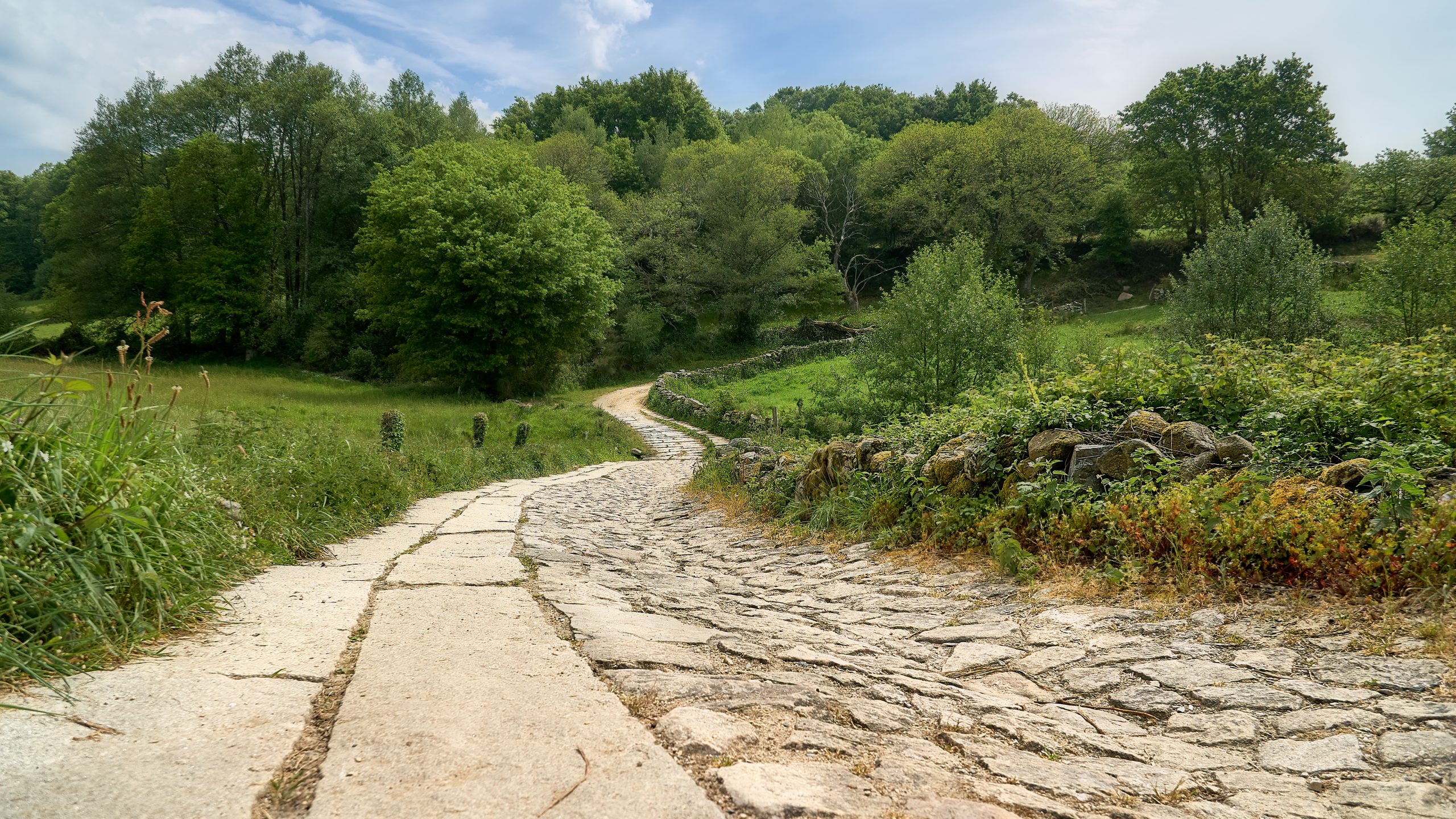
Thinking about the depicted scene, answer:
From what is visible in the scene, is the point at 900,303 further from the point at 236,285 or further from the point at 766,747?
the point at 236,285

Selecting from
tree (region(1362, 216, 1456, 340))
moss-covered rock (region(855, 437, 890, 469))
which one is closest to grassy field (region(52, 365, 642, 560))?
moss-covered rock (region(855, 437, 890, 469))

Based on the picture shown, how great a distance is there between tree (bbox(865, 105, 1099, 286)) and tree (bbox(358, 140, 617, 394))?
76.9ft

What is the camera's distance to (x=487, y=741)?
208 cm

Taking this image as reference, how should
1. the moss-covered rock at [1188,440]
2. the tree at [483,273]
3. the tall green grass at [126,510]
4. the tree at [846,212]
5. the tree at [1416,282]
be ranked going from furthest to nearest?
the tree at [846,212] → the tree at [483,273] → the tree at [1416,282] → the moss-covered rock at [1188,440] → the tall green grass at [126,510]

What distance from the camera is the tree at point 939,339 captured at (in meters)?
15.2

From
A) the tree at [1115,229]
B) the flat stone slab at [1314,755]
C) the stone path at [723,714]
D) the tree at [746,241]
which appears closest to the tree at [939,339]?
the stone path at [723,714]

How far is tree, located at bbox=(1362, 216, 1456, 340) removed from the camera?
23.0 metres

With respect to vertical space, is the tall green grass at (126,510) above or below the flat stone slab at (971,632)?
above

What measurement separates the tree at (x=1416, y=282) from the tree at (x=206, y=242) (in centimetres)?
4989

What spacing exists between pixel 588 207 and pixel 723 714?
3485 cm

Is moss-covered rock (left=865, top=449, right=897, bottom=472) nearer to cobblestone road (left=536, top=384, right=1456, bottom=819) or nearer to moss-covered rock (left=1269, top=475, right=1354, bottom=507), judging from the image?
cobblestone road (left=536, top=384, right=1456, bottom=819)

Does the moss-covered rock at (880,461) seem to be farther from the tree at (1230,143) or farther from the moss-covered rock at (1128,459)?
the tree at (1230,143)

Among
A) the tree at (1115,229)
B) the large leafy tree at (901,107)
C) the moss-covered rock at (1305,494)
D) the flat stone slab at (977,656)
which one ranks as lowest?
the flat stone slab at (977,656)

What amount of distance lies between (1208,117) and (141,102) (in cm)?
5984
